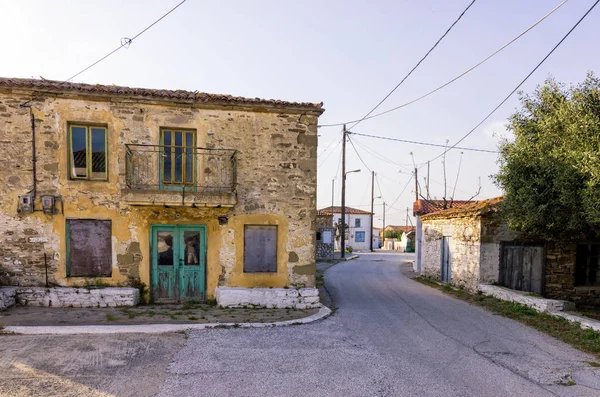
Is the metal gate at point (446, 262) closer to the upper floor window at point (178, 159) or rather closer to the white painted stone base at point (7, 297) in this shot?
the upper floor window at point (178, 159)

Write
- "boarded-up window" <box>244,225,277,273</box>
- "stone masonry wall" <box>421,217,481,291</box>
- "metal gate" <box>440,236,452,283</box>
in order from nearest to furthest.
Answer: "boarded-up window" <box>244,225,277,273</box> < "stone masonry wall" <box>421,217,481,291</box> < "metal gate" <box>440,236,452,283</box>

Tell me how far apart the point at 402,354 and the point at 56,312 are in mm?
7722

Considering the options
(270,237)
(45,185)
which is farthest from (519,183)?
(45,185)

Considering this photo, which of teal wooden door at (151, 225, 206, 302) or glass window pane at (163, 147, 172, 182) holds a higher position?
glass window pane at (163, 147, 172, 182)

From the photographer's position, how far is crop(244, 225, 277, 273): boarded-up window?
30.7 ft

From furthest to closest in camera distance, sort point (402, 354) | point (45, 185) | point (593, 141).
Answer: point (45, 185)
point (593, 141)
point (402, 354)

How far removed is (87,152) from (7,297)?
3848 millimetres

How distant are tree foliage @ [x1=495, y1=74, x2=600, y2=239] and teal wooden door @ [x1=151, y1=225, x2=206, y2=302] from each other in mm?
8595

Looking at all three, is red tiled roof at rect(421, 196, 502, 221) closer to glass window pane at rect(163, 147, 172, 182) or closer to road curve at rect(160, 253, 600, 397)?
road curve at rect(160, 253, 600, 397)

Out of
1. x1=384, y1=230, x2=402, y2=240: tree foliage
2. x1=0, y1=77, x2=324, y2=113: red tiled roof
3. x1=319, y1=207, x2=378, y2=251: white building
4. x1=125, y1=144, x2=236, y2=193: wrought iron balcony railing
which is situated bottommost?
x1=384, y1=230, x2=402, y2=240: tree foliage

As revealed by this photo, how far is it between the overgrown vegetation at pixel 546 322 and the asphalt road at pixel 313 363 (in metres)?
0.38

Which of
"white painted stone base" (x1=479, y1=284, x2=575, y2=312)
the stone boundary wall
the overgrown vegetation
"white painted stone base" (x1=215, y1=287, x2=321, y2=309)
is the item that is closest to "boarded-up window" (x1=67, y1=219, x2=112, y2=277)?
the stone boundary wall

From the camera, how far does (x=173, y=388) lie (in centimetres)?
472

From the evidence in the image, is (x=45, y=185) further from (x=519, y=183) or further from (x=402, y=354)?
(x=519, y=183)
